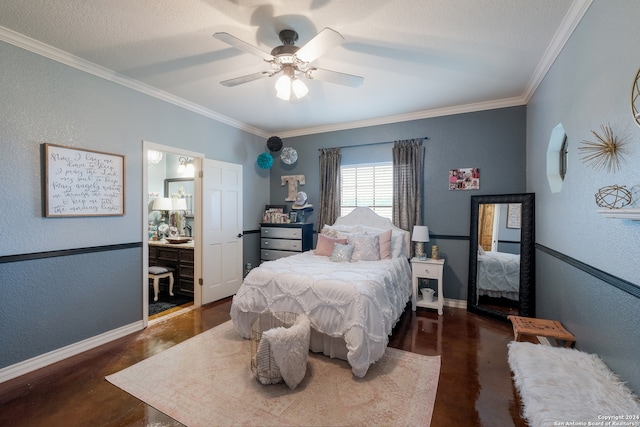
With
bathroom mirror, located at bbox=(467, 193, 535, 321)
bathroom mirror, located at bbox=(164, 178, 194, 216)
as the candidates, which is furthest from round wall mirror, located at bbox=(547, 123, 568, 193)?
bathroom mirror, located at bbox=(164, 178, 194, 216)

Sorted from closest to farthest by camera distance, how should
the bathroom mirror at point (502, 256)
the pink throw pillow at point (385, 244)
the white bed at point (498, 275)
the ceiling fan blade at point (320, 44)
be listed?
the ceiling fan blade at point (320, 44) < the bathroom mirror at point (502, 256) < the white bed at point (498, 275) < the pink throw pillow at point (385, 244)

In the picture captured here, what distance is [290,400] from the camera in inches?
76.0

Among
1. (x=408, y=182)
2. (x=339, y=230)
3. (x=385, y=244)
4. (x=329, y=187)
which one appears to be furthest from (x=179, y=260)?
(x=408, y=182)

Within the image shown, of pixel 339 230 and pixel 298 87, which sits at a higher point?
pixel 298 87

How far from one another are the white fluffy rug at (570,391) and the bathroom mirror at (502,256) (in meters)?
1.69

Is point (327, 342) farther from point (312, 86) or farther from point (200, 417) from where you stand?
point (312, 86)

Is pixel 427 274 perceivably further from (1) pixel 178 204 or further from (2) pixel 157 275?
(1) pixel 178 204

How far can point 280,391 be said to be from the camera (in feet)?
6.64

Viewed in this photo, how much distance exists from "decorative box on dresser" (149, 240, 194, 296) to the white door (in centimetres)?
36

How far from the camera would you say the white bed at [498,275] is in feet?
10.8

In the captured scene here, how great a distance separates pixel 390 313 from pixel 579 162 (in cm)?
186

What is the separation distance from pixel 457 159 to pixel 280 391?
3532 millimetres

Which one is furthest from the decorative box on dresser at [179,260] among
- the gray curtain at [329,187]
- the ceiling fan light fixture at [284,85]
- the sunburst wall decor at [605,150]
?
the sunburst wall decor at [605,150]

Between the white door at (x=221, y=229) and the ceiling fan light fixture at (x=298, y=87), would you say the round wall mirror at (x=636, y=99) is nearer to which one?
the ceiling fan light fixture at (x=298, y=87)
